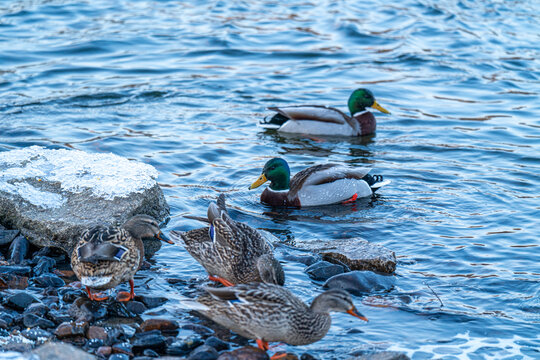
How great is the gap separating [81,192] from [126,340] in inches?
97.1

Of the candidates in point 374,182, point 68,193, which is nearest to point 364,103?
point 374,182

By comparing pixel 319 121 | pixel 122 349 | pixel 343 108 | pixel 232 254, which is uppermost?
pixel 232 254

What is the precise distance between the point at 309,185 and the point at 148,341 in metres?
4.54

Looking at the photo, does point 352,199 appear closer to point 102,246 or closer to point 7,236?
point 7,236

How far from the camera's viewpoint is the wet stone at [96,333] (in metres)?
5.68

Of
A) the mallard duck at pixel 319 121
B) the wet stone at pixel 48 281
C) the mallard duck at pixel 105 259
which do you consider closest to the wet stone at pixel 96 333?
the mallard duck at pixel 105 259

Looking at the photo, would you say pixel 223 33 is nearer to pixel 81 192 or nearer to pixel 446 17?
pixel 446 17

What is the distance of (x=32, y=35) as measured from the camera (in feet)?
58.6

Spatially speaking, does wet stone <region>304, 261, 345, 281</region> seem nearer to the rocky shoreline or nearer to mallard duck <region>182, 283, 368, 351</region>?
the rocky shoreline

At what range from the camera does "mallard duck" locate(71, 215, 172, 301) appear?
236 inches

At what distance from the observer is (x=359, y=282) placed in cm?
685

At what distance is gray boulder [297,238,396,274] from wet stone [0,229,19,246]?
294 centimetres

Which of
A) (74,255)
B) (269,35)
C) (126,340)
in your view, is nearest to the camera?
(126,340)

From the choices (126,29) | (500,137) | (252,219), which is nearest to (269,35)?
(126,29)
